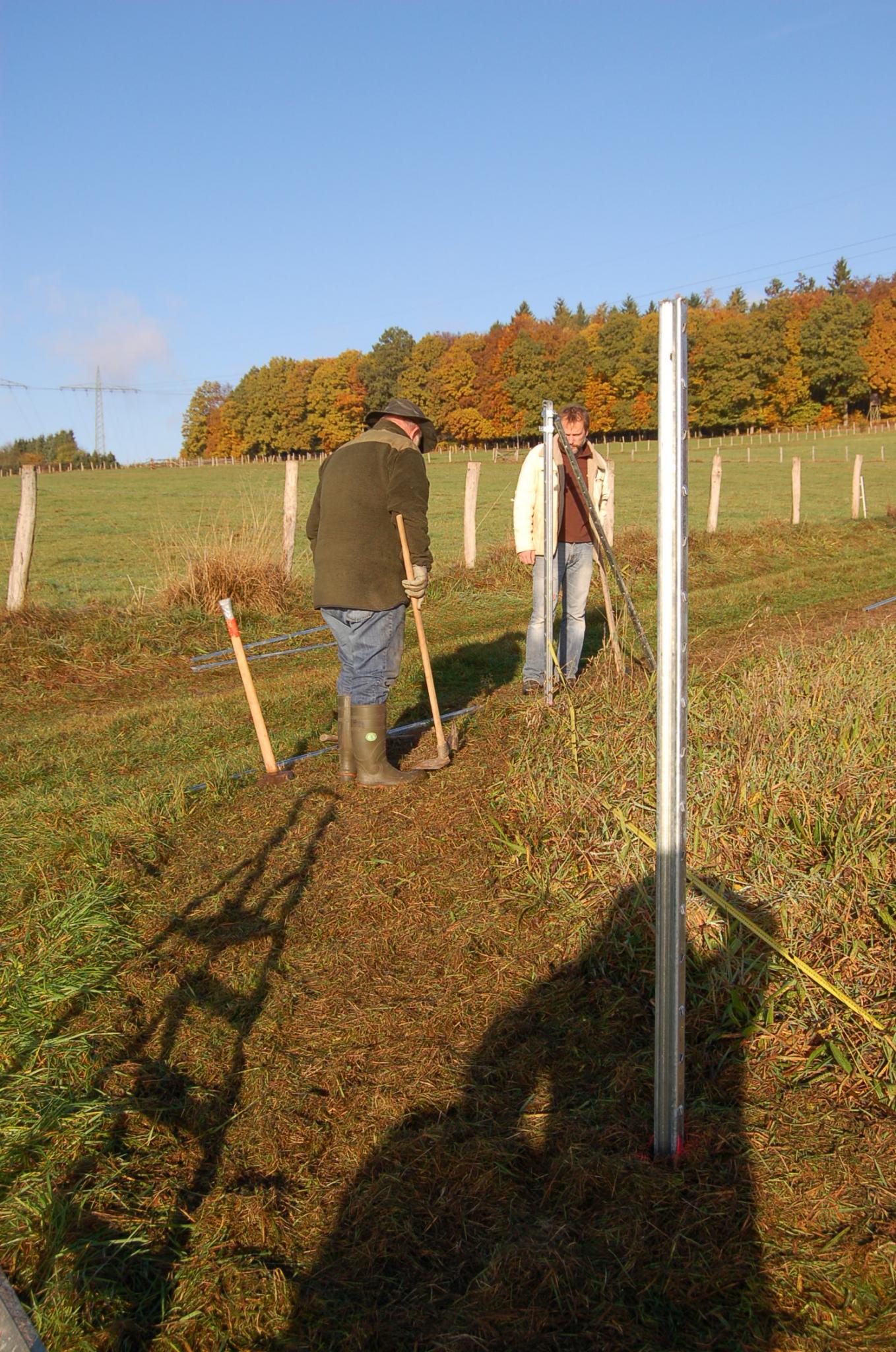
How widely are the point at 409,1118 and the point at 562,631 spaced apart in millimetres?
5080

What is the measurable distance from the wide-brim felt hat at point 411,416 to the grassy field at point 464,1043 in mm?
1686

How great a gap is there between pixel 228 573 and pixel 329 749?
18.6 ft

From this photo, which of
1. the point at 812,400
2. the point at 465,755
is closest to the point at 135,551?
the point at 465,755

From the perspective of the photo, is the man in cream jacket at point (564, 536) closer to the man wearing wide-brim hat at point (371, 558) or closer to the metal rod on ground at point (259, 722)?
the man wearing wide-brim hat at point (371, 558)

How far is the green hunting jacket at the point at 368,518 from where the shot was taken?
5539 millimetres

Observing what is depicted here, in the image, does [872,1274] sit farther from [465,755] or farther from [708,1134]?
[465,755]

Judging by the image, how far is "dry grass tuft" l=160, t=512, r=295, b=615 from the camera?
11719mm

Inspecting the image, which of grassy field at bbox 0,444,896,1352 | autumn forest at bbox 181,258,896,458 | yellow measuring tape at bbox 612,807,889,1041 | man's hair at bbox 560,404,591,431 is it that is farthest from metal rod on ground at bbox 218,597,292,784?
autumn forest at bbox 181,258,896,458

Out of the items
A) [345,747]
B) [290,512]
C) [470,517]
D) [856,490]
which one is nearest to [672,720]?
[345,747]

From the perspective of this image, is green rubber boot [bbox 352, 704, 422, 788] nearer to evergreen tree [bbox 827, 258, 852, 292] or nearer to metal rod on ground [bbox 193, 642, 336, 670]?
metal rod on ground [bbox 193, 642, 336, 670]

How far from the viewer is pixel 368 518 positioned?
18.3 feet

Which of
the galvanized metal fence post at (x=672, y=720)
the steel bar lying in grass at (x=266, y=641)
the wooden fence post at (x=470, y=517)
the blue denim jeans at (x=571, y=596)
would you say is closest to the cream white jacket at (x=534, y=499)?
the blue denim jeans at (x=571, y=596)

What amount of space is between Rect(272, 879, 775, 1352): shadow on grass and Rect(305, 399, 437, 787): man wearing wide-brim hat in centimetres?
262

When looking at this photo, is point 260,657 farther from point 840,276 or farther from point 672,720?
point 840,276
